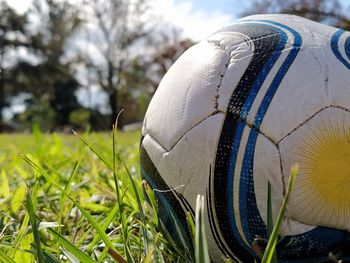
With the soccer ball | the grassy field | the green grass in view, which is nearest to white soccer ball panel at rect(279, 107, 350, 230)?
the soccer ball

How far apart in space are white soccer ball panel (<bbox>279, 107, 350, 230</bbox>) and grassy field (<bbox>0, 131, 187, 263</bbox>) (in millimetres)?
319

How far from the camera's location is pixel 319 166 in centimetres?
108

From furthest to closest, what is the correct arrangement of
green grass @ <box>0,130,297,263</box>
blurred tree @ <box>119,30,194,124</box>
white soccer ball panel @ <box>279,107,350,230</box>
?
blurred tree @ <box>119,30,194,124</box>
white soccer ball panel @ <box>279,107,350,230</box>
green grass @ <box>0,130,297,263</box>

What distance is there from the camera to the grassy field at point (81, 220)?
1.04 m

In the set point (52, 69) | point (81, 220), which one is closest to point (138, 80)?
point (52, 69)

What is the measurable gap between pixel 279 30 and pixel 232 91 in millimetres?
226


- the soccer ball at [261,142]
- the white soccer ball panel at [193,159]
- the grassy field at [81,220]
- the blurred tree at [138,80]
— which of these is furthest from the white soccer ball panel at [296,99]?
the blurred tree at [138,80]

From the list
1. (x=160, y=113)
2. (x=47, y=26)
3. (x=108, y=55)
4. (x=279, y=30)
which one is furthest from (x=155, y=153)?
(x=47, y=26)

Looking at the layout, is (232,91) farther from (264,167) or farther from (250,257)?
(250,257)

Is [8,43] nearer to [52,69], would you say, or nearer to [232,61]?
[52,69]

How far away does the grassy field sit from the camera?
1.04 meters

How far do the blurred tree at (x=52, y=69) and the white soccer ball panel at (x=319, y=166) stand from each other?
101 ft

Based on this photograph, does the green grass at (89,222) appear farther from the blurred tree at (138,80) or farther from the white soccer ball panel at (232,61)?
the blurred tree at (138,80)

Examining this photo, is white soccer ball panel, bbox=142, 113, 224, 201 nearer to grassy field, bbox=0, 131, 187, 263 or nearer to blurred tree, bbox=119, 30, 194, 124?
grassy field, bbox=0, 131, 187, 263
